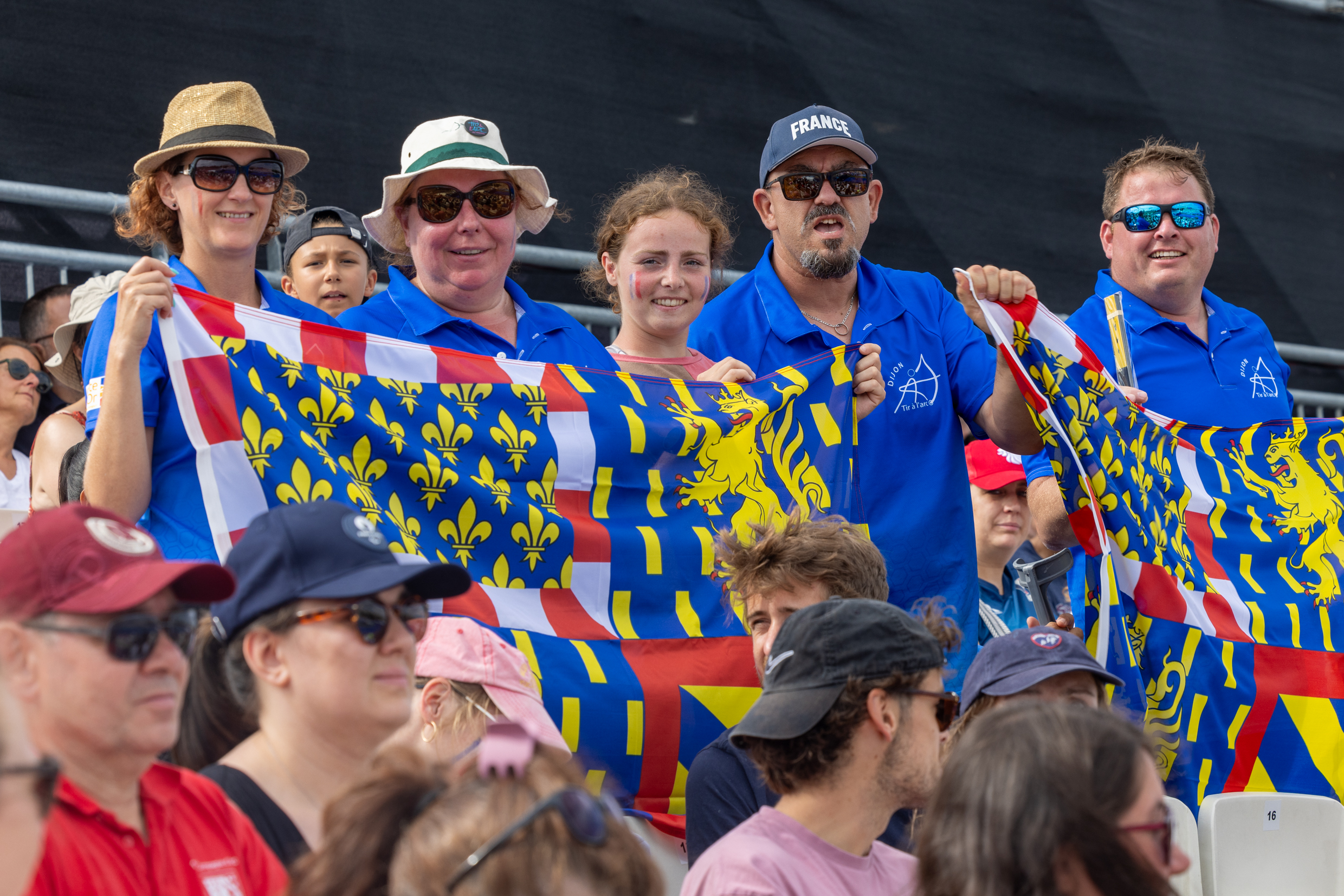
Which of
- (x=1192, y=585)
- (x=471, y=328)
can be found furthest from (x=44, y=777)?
(x=1192, y=585)

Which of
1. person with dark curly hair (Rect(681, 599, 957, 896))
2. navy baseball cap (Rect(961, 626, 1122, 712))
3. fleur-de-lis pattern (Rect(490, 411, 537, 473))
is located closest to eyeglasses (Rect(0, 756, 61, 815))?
person with dark curly hair (Rect(681, 599, 957, 896))

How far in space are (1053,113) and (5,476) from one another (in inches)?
229

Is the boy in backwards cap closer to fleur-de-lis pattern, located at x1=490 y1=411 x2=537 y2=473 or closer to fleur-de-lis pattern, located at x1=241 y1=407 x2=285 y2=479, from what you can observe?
fleur-de-lis pattern, located at x1=490 y1=411 x2=537 y2=473

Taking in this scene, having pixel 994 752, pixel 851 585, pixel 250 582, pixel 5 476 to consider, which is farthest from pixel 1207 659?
pixel 5 476

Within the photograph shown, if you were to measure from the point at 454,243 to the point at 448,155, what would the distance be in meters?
0.24

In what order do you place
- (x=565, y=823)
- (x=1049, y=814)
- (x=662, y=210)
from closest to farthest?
(x=565, y=823), (x=1049, y=814), (x=662, y=210)

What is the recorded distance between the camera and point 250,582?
2.11m

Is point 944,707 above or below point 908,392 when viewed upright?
below

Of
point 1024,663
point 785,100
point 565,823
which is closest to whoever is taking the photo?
point 565,823

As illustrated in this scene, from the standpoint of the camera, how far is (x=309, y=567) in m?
2.10

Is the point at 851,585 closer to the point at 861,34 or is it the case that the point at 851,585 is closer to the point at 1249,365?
the point at 1249,365

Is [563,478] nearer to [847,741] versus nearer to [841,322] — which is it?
[841,322]

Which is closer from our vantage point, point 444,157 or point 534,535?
point 534,535

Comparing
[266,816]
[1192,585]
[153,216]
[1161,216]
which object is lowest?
[266,816]
